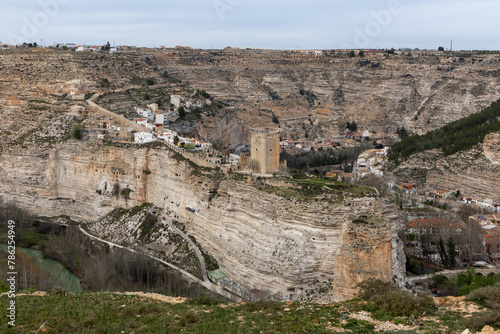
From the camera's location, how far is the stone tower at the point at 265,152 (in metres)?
30.3

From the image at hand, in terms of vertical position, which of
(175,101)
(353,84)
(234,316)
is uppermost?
(353,84)

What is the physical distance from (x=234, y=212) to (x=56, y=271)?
11.5 metres

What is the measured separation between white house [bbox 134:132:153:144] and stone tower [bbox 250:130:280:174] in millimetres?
9951

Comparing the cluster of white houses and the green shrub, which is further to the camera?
the cluster of white houses

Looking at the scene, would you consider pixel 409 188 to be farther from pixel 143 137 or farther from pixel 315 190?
pixel 143 137

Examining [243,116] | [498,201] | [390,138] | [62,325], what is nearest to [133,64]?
[243,116]

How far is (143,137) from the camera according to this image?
37625 millimetres

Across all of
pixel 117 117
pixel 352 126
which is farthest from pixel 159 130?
pixel 352 126

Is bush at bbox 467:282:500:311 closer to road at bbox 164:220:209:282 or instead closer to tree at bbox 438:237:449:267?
tree at bbox 438:237:449:267

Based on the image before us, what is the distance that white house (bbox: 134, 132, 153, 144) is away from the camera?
123 ft

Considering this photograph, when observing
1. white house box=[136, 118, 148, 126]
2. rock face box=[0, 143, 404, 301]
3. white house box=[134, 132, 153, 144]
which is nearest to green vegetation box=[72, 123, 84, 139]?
rock face box=[0, 143, 404, 301]

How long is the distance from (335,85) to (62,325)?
243 ft

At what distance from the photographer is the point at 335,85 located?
83312 mm

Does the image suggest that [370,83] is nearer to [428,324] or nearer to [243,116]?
[243,116]
